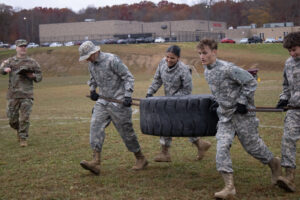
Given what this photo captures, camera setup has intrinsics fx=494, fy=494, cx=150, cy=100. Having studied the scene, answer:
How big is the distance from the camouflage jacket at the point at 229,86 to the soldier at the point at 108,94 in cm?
179

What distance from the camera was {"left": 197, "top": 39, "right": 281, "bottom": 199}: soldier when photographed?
19.4 feet

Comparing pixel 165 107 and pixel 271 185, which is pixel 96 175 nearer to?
pixel 165 107

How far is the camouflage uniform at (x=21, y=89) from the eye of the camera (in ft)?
35.9

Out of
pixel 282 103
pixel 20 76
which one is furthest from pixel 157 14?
pixel 282 103

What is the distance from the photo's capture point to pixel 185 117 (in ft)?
21.3

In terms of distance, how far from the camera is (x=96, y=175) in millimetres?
7594

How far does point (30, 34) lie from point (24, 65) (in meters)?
133

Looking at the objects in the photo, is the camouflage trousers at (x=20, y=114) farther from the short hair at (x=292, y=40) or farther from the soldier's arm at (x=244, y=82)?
the short hair at (x=292, y=40)

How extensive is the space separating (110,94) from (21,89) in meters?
4.02

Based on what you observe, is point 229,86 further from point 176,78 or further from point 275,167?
point 176,78

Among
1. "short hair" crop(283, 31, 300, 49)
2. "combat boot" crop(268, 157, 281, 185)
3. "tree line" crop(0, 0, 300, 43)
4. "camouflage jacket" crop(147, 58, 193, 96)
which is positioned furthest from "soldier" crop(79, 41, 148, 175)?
"tree line" crop(0, 0, 300, 43)

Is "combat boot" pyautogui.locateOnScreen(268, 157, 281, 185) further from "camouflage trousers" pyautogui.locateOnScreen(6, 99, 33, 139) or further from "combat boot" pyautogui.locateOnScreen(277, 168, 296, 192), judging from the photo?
"camouflage trousers" pyautogui.locateOnScreen(6, 99, 33, 139)

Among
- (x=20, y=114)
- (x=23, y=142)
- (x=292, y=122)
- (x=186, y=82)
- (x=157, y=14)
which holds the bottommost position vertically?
(x=23, y=142)

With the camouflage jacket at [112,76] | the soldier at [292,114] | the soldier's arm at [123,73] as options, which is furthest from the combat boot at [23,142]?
the soldier at [292,114]
